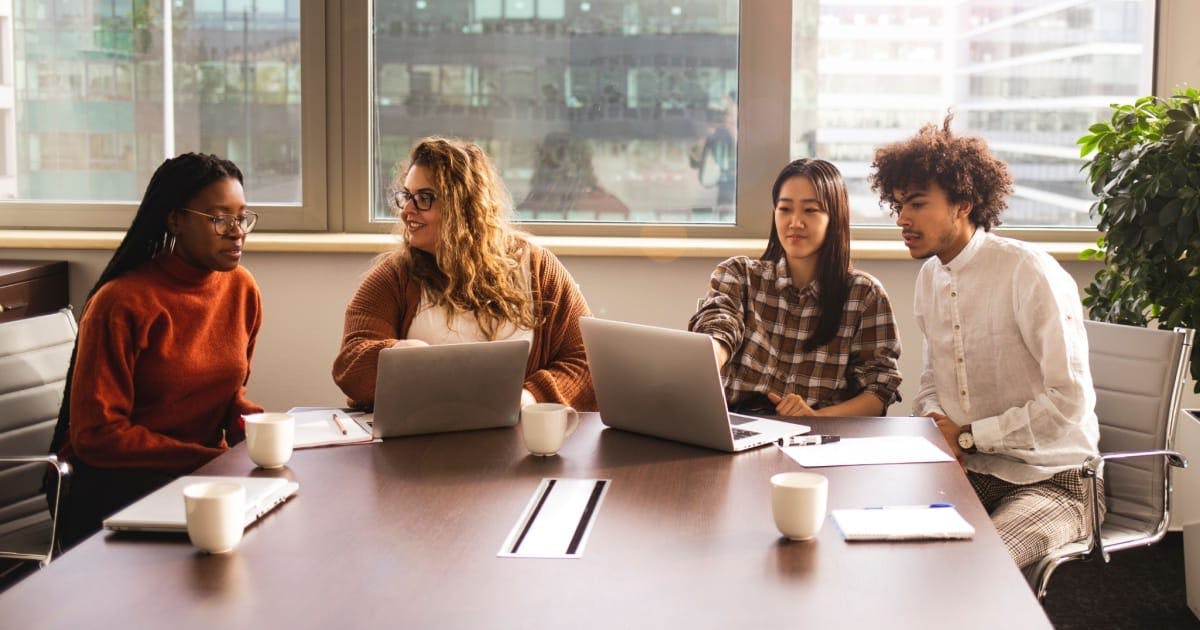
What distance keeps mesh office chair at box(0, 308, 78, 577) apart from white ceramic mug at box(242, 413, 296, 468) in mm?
783

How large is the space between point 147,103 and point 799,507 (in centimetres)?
309

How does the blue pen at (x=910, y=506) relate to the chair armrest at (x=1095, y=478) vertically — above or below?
above

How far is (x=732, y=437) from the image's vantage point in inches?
81.6

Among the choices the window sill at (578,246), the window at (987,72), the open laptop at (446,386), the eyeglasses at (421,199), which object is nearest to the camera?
the open laptop at (446,386)

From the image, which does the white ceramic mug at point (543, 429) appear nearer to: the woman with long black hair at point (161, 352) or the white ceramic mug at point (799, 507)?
the white ceramic mug at point (799, 507)

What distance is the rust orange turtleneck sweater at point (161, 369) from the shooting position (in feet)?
7.73

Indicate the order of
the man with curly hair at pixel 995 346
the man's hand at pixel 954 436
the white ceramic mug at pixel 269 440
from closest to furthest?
the white ceramic mug at pixel 269 440, the man with curly hair at pixel 995 346, the man's hand at pixel 954 436

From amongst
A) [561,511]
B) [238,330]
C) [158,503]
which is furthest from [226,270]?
[561,511]

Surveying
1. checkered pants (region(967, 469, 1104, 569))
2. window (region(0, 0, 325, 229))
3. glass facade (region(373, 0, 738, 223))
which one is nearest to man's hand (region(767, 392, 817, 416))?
checkered pants (region(967, 469, 1104, 569))

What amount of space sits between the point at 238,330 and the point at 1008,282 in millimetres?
1750

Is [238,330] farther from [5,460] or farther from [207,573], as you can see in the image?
[207,573]

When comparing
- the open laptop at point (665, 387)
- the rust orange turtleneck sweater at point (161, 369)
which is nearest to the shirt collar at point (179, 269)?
the rust orange turtleneck sweater at point (161, 369)

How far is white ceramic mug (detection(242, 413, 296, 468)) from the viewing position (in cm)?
194

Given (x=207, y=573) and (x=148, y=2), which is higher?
(x=148, y=2)
